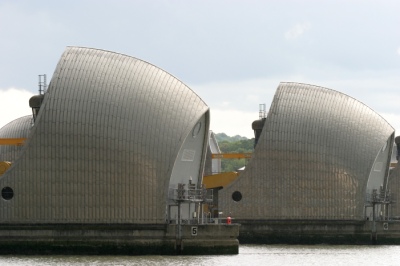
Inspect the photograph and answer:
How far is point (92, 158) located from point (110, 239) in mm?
5612

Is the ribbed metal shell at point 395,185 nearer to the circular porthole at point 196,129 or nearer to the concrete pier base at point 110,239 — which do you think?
the circular porthole at point 196,129

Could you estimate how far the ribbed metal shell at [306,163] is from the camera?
4473 inches

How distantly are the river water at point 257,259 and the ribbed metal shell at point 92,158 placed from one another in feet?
15.6

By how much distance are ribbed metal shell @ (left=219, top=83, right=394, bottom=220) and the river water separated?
11.1m

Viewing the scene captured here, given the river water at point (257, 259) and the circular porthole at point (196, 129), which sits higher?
the circular porthole at point (196, 129)

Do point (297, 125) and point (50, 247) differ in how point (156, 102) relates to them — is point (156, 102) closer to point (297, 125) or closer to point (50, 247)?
point (50, 247)

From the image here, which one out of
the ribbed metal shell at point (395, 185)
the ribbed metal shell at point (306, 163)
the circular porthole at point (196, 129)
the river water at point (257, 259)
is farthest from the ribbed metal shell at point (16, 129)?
the ribbed metal shell at point (395, 185)

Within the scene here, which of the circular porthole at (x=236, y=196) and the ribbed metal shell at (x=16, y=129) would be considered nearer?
the circular porthole at (x=236, y=196)

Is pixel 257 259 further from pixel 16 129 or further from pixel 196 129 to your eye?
pixel 16 129

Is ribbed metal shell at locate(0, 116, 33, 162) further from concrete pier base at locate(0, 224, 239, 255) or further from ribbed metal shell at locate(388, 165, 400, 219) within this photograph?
ribbed metal shell at locate(388, 165, 400, 219)

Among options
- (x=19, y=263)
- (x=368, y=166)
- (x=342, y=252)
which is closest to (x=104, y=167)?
(x=19, y=263)

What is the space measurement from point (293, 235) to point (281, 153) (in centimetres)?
681

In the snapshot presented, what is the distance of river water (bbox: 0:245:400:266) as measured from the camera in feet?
280

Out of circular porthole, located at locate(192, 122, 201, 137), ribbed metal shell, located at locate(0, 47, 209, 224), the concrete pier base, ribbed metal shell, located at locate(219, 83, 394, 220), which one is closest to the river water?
the concrete pier base
